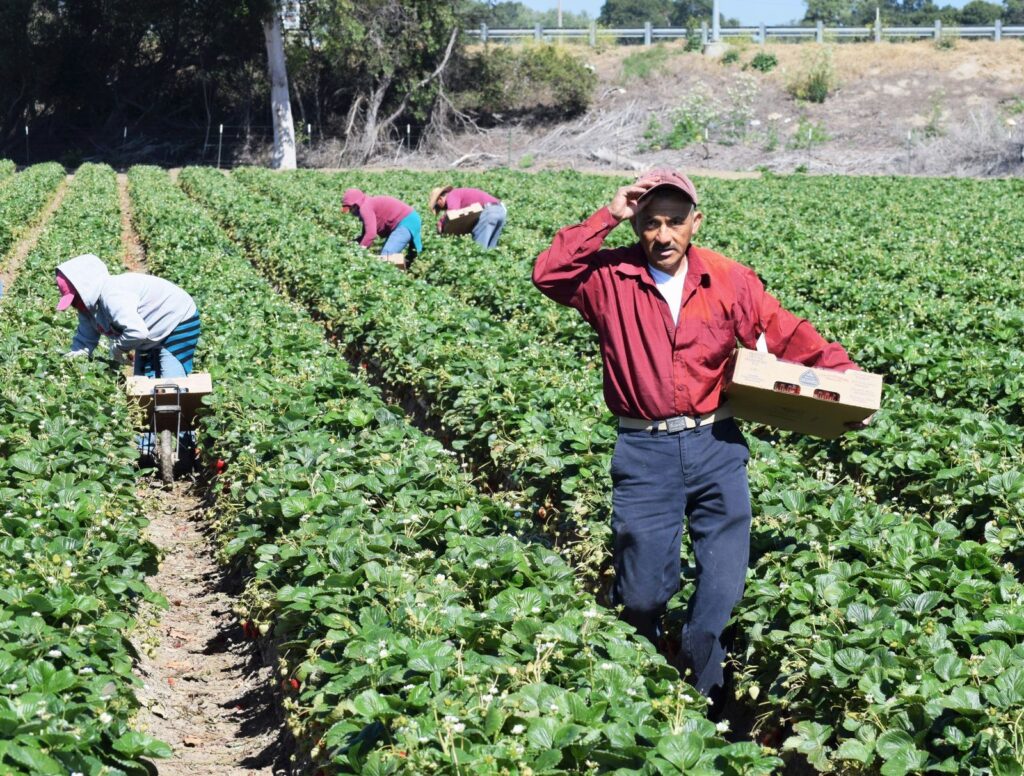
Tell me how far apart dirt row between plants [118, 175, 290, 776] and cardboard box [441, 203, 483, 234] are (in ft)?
26.0

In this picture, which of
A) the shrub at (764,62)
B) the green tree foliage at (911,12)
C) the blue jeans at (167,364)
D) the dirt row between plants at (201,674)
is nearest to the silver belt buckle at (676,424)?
the dirt row between plants at (201,674)

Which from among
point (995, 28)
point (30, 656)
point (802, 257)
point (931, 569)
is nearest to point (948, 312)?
point (802, 257)

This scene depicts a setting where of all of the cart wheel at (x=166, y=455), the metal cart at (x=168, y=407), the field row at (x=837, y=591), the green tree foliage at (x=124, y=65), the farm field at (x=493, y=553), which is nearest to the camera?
the farm field at (x=493, y=553)

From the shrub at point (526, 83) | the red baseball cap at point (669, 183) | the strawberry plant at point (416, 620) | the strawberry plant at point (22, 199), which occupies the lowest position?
the strawberry plant at point (416, 620)

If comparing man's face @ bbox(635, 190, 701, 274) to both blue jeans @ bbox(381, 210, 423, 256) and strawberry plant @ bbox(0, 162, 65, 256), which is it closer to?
blue jeans @ bbox(381, 210, 423, 256)

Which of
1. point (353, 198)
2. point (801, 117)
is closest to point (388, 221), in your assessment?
point (353, 198)

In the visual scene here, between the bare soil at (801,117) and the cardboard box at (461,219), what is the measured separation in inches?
988

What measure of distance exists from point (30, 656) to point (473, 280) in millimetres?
9564

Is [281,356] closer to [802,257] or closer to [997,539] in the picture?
[997,539]

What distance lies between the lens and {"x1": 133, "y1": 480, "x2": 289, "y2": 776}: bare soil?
16.7 feet

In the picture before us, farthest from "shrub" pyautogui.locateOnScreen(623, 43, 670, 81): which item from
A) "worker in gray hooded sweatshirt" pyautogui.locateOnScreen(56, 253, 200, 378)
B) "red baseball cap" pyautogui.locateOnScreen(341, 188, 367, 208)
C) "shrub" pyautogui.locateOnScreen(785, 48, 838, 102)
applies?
"worker in gray hooded sweatshirt" pyautogui.locateOnScreen(56, 253, 200, 378)

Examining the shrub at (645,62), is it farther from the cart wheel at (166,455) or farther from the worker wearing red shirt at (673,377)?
the worker wearing red shirt at (673,377)

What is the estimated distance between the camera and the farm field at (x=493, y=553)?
145 inches

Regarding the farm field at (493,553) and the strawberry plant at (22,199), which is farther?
the strawberry plant at (22,199)
